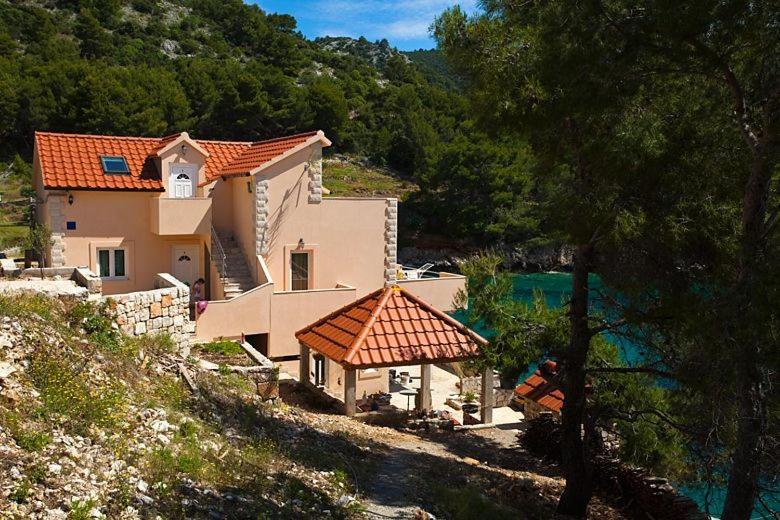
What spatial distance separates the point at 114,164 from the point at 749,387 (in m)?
20.6

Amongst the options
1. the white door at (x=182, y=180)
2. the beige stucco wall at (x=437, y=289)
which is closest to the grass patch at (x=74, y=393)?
the white door at (x=182, y=180)

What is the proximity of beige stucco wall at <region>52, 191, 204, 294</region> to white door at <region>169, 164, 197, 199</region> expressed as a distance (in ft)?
2.73

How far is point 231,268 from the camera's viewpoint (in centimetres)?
2286

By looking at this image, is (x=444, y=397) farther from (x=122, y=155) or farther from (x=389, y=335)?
(x=122, y=155)

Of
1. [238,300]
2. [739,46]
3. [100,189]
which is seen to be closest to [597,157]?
[739,46]

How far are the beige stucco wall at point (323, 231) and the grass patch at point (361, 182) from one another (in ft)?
117

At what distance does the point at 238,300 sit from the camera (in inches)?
800

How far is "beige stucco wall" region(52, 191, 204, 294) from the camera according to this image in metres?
21.5

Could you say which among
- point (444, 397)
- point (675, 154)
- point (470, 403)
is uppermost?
point (675, 154)

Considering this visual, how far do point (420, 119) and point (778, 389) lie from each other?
72.9 m

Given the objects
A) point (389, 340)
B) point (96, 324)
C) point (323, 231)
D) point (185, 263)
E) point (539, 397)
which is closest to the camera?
point (96, 324)

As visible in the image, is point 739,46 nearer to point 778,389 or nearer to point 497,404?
point 778,389

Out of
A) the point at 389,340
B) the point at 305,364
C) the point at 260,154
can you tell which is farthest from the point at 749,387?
the point at 260,154

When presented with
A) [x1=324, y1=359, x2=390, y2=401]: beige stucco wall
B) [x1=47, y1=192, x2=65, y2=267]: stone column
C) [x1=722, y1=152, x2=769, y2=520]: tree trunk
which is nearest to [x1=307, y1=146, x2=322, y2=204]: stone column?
[x1=324, y1=359, x2=390, y2=401]: beige stucco wall
